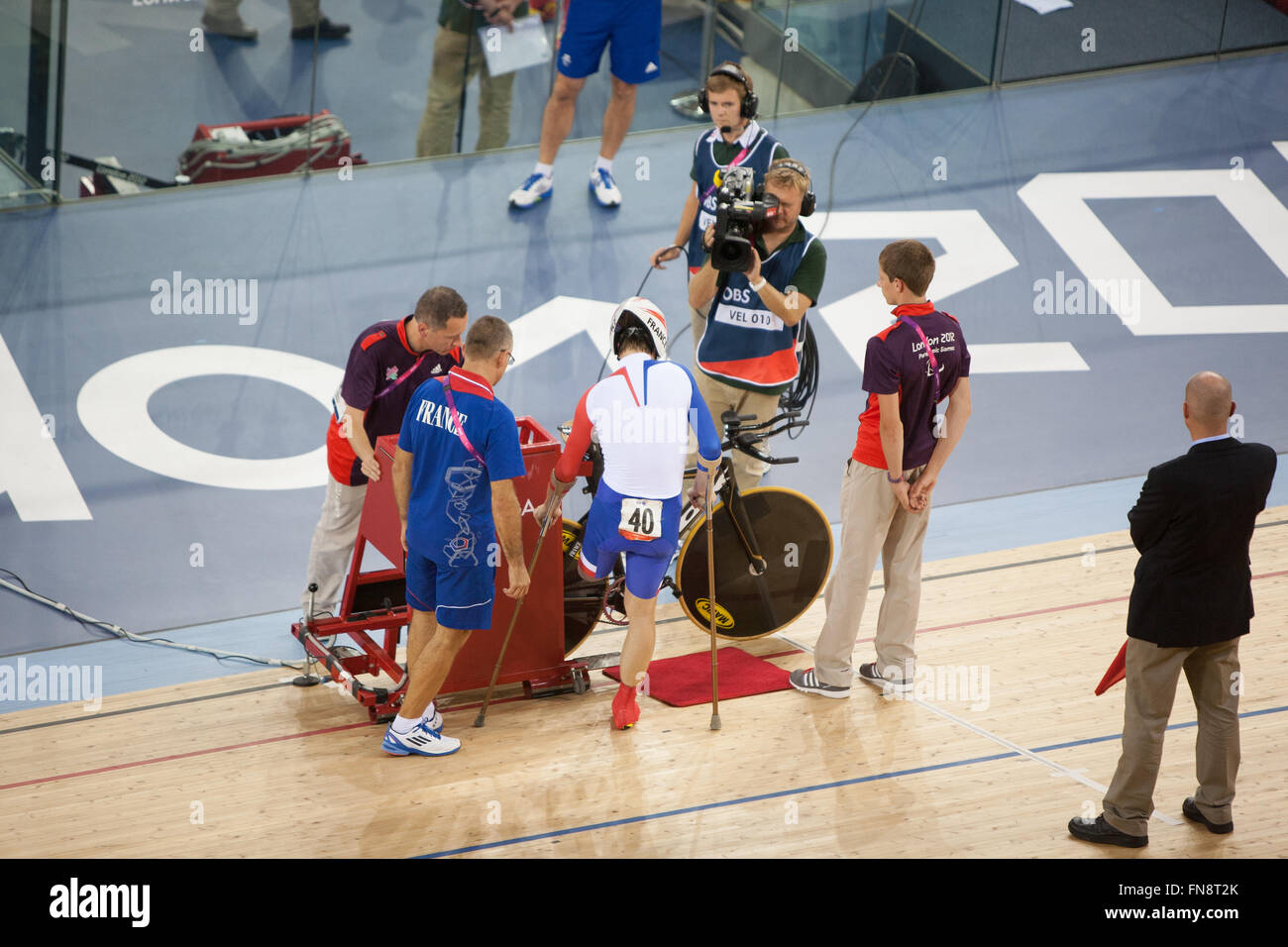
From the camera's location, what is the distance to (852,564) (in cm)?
593

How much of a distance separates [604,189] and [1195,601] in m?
6.53

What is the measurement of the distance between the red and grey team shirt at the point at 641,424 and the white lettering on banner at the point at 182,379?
282 cm

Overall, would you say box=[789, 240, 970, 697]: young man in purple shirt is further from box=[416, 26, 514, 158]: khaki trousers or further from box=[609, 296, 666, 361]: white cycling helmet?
box=[416, 26, 514, 158]: khaki trousers

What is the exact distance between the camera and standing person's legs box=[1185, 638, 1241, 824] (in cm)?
480

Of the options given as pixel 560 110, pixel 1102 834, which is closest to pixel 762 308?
pixel 1102 834

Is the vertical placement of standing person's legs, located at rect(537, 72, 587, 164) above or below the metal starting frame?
above

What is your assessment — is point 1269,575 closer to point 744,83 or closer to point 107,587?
point 744,83

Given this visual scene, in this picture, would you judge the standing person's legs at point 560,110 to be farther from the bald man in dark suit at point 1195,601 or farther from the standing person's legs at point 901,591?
the bald man in dark suit at point 1195,601

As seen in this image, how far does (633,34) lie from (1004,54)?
13.8 feet

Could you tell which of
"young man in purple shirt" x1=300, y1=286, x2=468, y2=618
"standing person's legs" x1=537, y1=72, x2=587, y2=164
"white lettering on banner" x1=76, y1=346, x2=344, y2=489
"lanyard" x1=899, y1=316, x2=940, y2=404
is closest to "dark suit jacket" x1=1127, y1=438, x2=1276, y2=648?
"lanyard" x1=899, y1=316, x2=940, y2=404

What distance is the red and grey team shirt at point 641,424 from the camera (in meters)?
5.44

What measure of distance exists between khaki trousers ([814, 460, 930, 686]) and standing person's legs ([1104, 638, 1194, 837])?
50.5 inches

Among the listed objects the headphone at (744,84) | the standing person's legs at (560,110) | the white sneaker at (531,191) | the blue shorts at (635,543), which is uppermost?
the standing person's legs at (560,110)

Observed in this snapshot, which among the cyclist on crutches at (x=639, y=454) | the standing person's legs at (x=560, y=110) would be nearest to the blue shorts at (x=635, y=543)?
the cyclist on crutches at (x=639, y=454)
